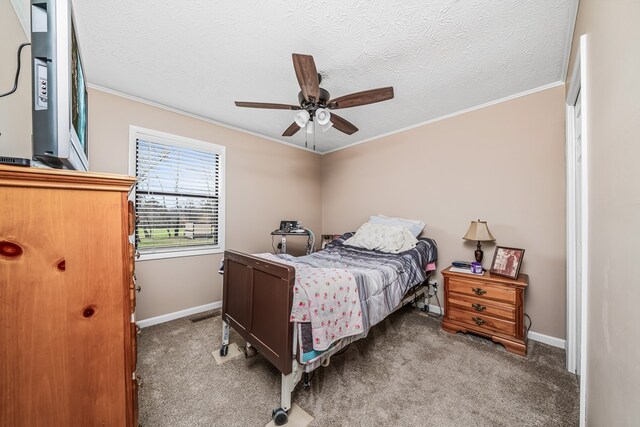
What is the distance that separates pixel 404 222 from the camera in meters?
3.21

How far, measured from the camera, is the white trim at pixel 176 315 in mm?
2570

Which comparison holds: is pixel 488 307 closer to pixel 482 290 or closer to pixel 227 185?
pixel 482 290

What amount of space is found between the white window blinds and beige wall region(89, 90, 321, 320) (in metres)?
0.14

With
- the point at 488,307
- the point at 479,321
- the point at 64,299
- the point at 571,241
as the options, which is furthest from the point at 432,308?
the point at 64,299

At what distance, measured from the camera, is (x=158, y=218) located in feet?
9.07

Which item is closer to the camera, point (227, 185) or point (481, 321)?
point (481, 321)

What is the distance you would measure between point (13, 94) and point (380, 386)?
289 centimetres

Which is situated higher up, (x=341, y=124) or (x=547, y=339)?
(x=341, y=124)

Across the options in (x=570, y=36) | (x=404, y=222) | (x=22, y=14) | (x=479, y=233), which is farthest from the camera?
(x=404, y=222)

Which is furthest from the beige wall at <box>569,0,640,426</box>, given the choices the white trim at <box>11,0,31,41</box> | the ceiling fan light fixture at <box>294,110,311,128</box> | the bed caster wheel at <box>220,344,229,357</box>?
the white trim at <box>11,0,31,41</box>

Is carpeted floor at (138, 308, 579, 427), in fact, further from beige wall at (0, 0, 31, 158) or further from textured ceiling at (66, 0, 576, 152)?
textured ceiling at (66, 0, 576, 152)

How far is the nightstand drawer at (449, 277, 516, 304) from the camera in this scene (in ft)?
7.04

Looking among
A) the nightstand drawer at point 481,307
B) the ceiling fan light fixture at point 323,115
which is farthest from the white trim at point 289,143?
the nightstand drawer at point 481,307

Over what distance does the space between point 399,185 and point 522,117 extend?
1.49 metres
